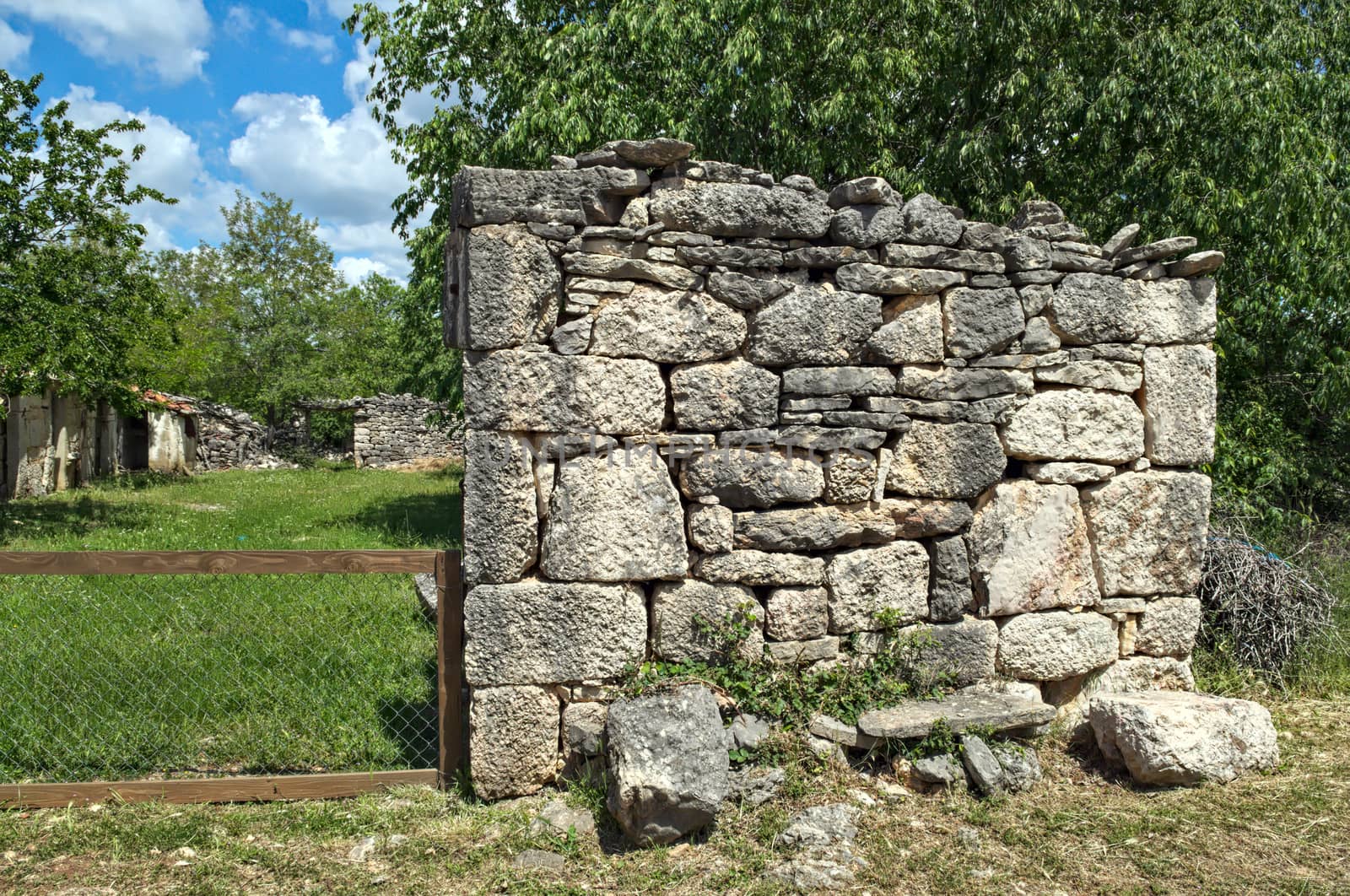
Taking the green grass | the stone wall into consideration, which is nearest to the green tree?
the green grass

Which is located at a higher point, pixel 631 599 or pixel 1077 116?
pixel 1077 116

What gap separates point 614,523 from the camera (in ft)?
12.2

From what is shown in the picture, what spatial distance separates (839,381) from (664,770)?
6.20 feet

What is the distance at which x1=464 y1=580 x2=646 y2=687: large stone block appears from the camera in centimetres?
362

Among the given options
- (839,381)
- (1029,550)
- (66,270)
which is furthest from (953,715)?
(66,270)

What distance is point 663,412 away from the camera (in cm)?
379

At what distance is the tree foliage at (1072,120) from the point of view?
6828 millimetres

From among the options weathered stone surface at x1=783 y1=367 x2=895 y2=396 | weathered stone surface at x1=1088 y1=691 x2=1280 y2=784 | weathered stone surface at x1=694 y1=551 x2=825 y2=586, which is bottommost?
weathered stone surface at x1=1088 y1=691 x2=1280 y2=784

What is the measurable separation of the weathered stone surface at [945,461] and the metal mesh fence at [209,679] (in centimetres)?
270

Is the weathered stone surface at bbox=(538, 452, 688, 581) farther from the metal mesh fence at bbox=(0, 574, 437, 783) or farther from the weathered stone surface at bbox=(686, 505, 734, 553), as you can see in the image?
the metal mesh fence at bbox=(0, 574, 437, 783)

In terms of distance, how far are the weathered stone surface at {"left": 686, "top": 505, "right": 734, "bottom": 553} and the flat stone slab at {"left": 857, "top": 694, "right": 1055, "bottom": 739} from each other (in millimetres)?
1022

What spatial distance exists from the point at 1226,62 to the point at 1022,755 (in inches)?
247

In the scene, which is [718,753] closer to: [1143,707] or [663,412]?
[663,412]

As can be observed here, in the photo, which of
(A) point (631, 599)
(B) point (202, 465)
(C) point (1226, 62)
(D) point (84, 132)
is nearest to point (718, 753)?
(A) point (631, 599)
